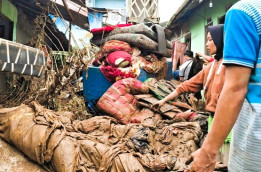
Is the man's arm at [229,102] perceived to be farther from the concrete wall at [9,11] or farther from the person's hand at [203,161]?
the concrete wall at [9,11]

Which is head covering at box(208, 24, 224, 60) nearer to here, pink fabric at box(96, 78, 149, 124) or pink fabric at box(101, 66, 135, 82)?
pink fabric at box(96, 78, 149, 124)

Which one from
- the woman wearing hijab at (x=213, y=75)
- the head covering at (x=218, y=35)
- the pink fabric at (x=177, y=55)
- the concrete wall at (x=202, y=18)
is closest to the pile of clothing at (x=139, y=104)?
the woman wearing hijab at (x=213, y=75)

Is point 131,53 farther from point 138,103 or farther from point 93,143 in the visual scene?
point 93,143

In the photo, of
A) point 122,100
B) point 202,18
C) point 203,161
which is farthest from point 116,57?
point 202,18

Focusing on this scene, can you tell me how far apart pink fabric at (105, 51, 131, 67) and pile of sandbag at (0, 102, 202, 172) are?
5.97 feet

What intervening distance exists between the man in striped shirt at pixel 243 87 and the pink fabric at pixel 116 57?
12.6 ft

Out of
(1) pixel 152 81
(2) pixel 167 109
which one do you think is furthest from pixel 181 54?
(2) pixel 167 109

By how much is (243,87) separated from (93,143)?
1916mm

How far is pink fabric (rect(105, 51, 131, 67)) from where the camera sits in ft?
16.2

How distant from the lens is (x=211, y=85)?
292 cm

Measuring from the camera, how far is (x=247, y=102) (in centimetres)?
117

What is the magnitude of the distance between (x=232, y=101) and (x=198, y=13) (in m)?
10.7

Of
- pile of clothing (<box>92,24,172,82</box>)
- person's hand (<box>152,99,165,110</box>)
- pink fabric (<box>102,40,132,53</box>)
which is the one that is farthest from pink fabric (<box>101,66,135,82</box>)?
person's hand (<box>152,99,165,110</box>)

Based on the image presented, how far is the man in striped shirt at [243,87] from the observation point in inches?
42.0
